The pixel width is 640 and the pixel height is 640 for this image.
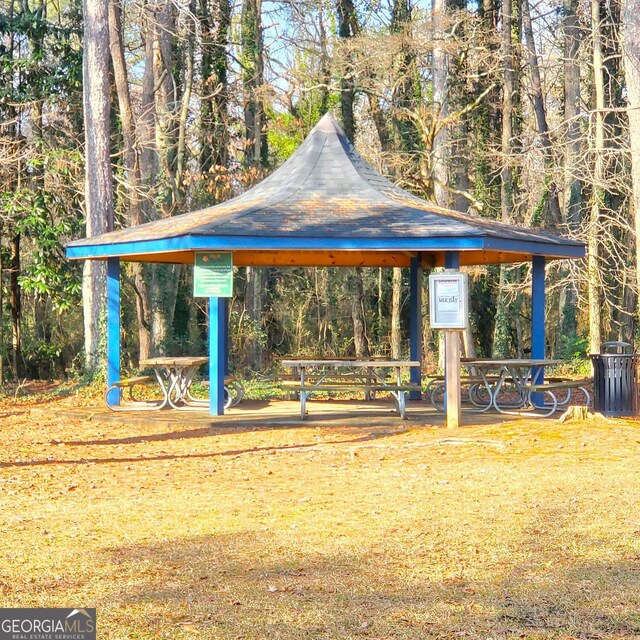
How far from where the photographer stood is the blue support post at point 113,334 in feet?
48.7

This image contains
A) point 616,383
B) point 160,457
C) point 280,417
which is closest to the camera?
point 160,457

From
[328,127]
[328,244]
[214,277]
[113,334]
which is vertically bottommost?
[113,334]

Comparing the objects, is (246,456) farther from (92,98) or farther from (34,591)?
(92,98)

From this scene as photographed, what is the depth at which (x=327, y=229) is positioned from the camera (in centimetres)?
1290

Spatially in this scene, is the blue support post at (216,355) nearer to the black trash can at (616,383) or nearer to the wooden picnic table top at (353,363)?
the wooden picnic table top at (353,363)

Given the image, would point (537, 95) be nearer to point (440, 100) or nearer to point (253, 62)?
point (440, 100)

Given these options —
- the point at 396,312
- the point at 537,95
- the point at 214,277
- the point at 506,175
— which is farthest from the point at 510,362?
the point at 537,95

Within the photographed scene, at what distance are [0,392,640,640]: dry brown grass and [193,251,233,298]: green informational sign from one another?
7.96ft

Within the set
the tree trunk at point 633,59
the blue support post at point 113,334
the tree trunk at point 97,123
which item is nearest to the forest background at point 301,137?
the tree trunk at point 97,123

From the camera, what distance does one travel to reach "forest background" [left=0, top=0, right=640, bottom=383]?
70.4 ft

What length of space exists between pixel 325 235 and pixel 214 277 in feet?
5.19

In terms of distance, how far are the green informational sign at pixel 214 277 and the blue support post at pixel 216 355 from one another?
0.70ft

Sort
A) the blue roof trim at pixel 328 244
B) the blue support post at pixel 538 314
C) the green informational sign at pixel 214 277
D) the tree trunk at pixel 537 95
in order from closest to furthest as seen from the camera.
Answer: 1. the blue roof trim at pixel 328 244
2. the green informational sign at pixel 214 277
3. the blue support post at pixel 538 314
4. the tree trunk at pixel 537 95

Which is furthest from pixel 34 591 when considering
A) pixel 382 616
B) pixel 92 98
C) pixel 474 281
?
pixel 474 281
